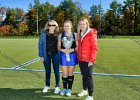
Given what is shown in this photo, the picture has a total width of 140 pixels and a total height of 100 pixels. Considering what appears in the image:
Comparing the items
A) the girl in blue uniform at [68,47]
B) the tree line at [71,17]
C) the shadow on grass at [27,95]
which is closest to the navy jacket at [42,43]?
the girl in blue uniform at [68,47]

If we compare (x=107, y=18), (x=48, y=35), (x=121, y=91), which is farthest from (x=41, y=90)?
(x=107, y=18)

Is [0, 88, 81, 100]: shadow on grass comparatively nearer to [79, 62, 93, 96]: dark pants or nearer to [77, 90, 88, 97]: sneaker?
[77, 90, 88, 97]: sneaker

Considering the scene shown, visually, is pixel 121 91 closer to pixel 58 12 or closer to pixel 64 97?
pixel 64 97

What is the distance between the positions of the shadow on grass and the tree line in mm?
64793

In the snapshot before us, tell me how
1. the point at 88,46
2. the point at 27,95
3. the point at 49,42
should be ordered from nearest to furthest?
the point at 88,46 < the point at 27,95 < the point at 49,42

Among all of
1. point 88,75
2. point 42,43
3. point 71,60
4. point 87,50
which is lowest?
point 88,75

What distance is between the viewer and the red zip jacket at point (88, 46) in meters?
6.14

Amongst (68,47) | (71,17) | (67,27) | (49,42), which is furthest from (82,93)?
(71,17)

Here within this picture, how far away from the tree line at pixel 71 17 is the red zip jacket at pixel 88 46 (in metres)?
65.4

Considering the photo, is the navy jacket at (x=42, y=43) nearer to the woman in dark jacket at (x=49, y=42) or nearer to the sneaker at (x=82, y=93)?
the woman in dark jacket at (x=49, y=42)

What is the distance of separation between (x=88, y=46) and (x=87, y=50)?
9 centimetres

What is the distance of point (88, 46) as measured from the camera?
244 inches

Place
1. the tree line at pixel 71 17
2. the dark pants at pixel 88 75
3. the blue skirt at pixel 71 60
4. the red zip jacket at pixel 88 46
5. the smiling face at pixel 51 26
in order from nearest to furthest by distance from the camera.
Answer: the red zip jacket at pixel 88 46
the dark pants at pixel 88 75
the blue skirt at pixel 71 60
the smiling face at pixel 51 26
the tree line at pixel 71 17

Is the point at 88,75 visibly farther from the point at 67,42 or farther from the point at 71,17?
the point at 71,17
